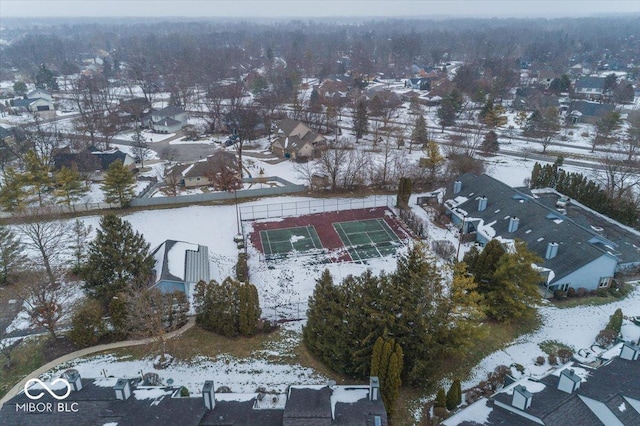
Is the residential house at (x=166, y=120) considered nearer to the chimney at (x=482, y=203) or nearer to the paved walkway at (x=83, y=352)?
the paved walkway at (x=83, y=352)

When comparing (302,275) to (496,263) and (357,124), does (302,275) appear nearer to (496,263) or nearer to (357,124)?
(496,263)

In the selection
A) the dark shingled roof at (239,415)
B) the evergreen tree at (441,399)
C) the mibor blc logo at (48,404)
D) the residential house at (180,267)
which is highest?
the mibor blc logo at (48,404)

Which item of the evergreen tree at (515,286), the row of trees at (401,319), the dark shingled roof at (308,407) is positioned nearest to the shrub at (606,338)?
the evergreen tree at (515,286)

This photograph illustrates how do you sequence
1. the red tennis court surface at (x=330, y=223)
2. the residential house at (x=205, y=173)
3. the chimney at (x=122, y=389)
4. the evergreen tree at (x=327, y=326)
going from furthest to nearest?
the residential house at (x=205, y=173), the red tennis court surface at (x=330, y=223), the evergreen tree at (x=327, y=326), the chimney at (x=122, y=389)

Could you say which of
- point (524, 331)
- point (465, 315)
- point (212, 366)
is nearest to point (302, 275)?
point (212, 366)

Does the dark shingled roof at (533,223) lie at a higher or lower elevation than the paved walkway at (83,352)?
higher

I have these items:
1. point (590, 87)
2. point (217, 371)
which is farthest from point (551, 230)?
point (590, 87)

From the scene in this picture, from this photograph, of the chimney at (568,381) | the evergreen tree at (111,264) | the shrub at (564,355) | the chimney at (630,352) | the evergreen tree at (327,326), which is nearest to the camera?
the chimney at (568,381)

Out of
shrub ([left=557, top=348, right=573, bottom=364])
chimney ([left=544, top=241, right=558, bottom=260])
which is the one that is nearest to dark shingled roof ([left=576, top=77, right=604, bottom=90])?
chimney ([left=544, top=241, right=558, bottom=260])
